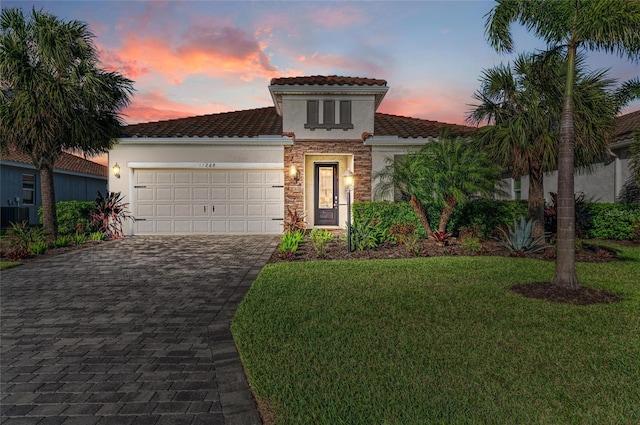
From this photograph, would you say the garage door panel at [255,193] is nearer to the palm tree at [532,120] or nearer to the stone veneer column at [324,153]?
the stone veneer column at [324,153]

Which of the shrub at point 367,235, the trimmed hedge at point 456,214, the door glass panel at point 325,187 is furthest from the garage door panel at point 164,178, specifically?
the shrub at point 367,235

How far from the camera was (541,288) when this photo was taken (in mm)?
5465

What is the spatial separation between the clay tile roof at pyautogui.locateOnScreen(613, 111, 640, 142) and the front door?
10336mm

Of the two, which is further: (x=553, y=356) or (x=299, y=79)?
(x=299, y=79)

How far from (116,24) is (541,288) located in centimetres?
1262

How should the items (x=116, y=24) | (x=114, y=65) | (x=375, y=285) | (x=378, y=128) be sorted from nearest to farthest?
(x=375, y=285) < (x=116, y=24) < (x=114, y=65) < (x=378, y=128)

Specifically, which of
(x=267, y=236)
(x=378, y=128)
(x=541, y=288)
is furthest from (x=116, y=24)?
(x=541, y=288)

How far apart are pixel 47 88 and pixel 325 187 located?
385 inches

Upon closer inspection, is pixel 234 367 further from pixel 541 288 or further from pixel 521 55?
pixel 521 55

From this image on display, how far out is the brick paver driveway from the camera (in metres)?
2.57

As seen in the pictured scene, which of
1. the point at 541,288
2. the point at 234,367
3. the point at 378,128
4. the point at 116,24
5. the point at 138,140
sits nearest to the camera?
the point at 234,367

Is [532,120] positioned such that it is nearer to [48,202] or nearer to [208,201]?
[208,201]

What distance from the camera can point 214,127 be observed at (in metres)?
14.6

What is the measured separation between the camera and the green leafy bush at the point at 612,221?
1075cm
